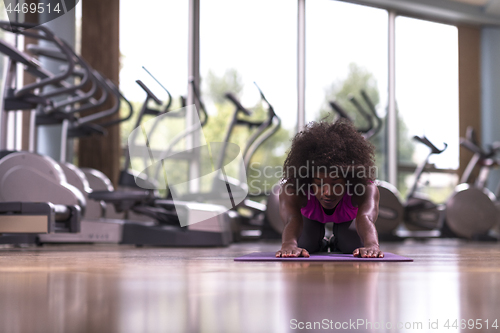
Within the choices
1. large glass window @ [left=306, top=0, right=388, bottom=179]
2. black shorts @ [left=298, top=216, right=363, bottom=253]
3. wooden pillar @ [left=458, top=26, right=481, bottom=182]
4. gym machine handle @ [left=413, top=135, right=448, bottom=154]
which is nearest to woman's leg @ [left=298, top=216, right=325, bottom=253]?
black shorts @ [left=298, top=216, right=363, bottom=253]

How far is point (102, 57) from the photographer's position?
17.0 feet

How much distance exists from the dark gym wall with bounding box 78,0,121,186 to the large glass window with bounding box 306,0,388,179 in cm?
238

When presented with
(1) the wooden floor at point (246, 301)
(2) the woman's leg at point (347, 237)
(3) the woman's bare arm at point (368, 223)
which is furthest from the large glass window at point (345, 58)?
(1) the wooden floor at point (246, 301)

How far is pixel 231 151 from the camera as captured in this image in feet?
13.0

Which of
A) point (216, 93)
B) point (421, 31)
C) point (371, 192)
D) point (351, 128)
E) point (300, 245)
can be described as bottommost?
point (300, 245)

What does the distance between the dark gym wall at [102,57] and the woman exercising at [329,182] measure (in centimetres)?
348

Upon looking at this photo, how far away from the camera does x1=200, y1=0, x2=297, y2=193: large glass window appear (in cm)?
591

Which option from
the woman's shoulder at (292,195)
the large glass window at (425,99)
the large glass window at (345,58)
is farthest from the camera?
the large glass window at (425,99)

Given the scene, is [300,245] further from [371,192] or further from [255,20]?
[255,20]

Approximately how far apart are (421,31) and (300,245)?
19.0ft

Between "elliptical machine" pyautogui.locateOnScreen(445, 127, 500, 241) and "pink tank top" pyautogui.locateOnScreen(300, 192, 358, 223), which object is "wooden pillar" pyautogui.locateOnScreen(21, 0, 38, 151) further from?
"elliptical machine" pyautogui.locateOnScreen(445, 127, 500, 241)

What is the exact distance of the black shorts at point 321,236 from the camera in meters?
2.12

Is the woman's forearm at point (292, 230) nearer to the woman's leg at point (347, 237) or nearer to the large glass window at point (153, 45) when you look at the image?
the woman's leg at point (347, 237)

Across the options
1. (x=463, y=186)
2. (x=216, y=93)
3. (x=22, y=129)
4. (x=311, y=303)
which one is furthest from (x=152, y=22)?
(x=311, y=303)
